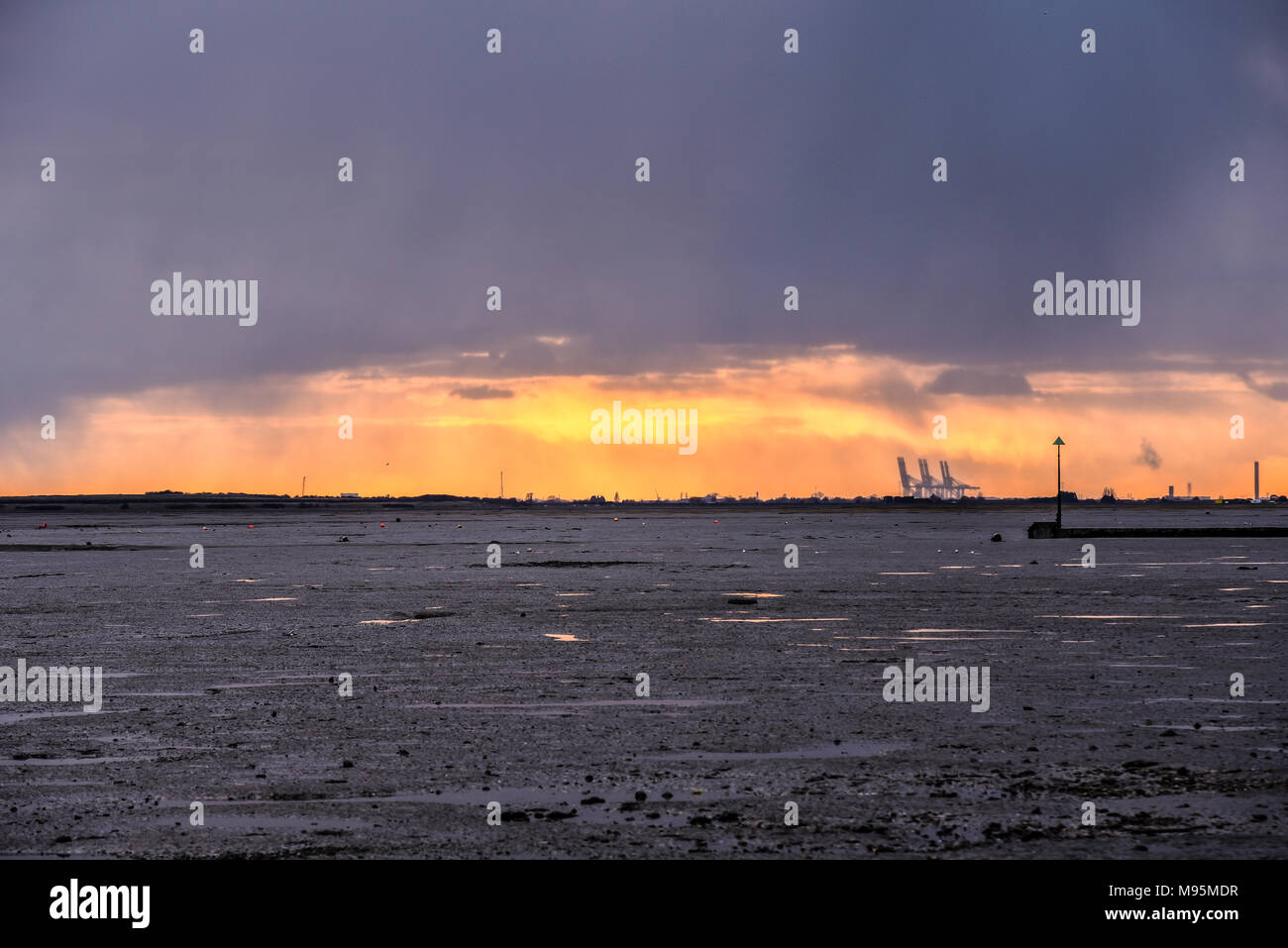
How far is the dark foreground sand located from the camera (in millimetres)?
9977

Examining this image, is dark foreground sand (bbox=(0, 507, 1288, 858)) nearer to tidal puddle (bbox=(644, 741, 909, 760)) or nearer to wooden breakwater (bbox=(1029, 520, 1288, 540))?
tidal puddle (bbox=(644, 741, 909, 760))

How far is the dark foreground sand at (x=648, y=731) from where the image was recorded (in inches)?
393

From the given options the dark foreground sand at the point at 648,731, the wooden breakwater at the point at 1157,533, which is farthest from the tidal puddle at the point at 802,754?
the wooden breakwater at the point at 1157,533

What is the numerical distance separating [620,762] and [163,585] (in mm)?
34957

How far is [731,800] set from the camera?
435 inches

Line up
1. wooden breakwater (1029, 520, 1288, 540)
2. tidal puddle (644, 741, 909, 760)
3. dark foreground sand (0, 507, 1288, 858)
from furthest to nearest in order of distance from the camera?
wooden breakwater (1029, 520, 1288, 540), tidal puddle (644, 741, 909, 760), dark foreground sand (0, 507, 1288, 858)

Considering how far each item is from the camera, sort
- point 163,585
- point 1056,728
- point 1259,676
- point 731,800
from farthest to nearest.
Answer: point 163,585
point 1259,676
point 1056,728
point 731,800

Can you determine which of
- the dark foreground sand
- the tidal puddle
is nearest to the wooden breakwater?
the dark foreground sand

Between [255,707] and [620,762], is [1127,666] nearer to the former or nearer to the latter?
[620,762]

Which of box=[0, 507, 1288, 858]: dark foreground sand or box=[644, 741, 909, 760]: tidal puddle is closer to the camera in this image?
box=[0, 507, 1288, 858]: dark foreground sand

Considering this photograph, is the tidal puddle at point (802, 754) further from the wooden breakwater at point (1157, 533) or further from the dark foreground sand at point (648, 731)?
the wooden breakwater at point (1157, 533)

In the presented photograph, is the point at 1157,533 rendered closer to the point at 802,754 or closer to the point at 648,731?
the point at 648,731
